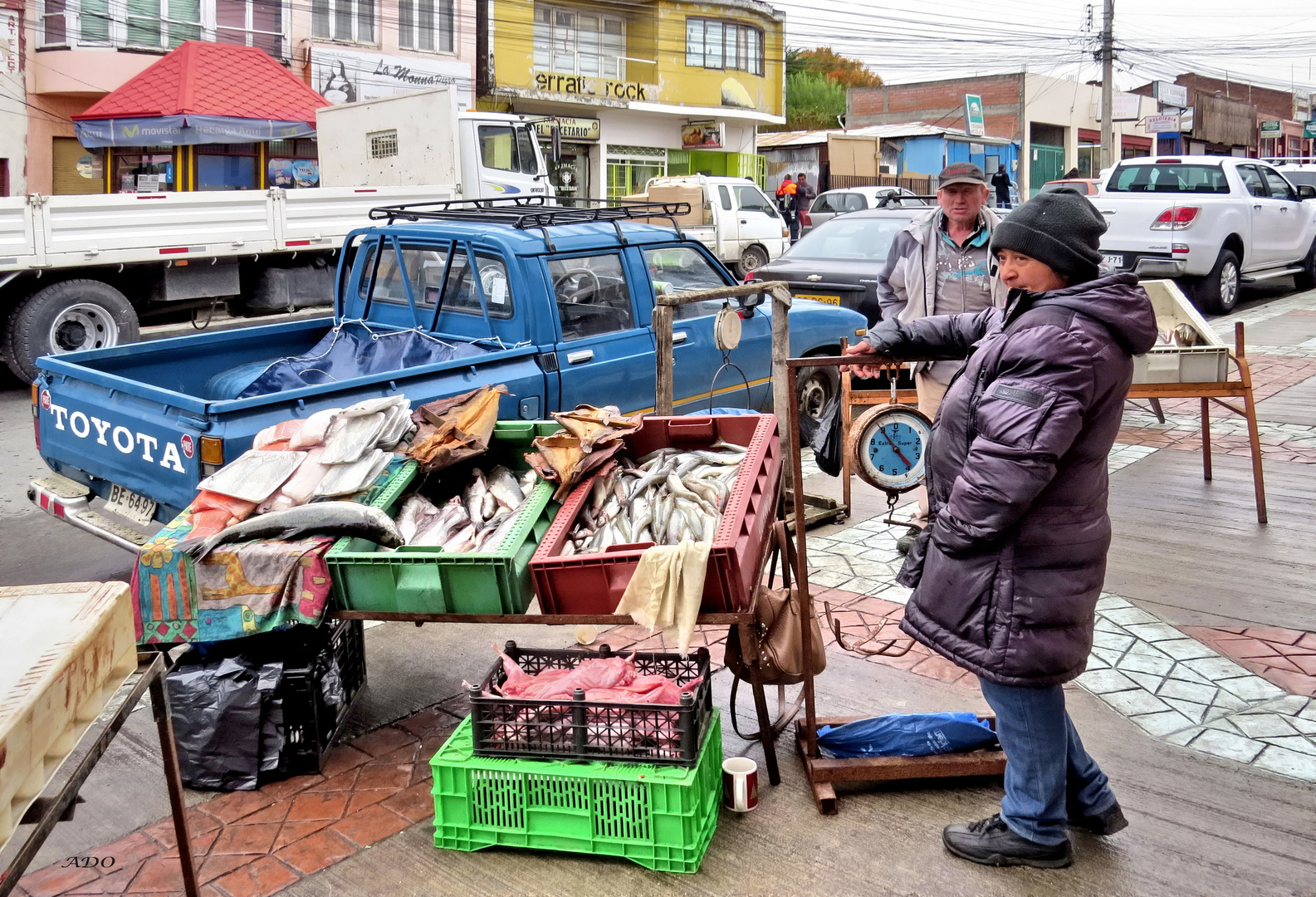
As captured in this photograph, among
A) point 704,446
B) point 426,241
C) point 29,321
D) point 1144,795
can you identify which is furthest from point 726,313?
point 29,321

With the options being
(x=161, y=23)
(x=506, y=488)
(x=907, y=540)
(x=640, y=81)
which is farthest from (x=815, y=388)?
(x=640, y=81)

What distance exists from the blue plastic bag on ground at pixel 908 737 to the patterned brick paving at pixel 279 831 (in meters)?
1.44

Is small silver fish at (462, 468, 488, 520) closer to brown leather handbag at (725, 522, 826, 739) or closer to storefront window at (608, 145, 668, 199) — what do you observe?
brown leather handbag at (725, 522, 826, 739)

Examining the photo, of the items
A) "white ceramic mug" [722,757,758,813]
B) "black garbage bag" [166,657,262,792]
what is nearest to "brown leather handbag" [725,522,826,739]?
"white ceramic mug" [722,757,758,813]

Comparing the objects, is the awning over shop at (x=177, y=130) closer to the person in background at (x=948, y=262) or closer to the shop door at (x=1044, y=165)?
the person in background at (x=948, y=262)

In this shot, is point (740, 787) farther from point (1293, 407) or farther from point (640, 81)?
point (640, 81)

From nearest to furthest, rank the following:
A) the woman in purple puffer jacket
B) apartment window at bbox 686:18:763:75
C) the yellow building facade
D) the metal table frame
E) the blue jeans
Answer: the metal table frame → the woman in purple puffer jacket → the blue jeans → the yellow building facade → apartment window at bbox 686:18:763:75

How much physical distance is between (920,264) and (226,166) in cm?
1896

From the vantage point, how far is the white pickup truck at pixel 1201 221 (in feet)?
48.3

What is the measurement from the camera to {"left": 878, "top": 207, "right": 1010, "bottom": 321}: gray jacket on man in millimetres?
5648

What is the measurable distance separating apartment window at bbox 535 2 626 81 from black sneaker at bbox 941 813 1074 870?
31.3 meters

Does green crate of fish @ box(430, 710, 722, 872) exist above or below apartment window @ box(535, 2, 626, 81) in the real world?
below

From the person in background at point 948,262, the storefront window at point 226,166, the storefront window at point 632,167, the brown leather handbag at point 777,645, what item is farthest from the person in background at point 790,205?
the brown leather handbag at point 777,645

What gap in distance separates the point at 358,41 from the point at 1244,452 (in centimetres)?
2346
